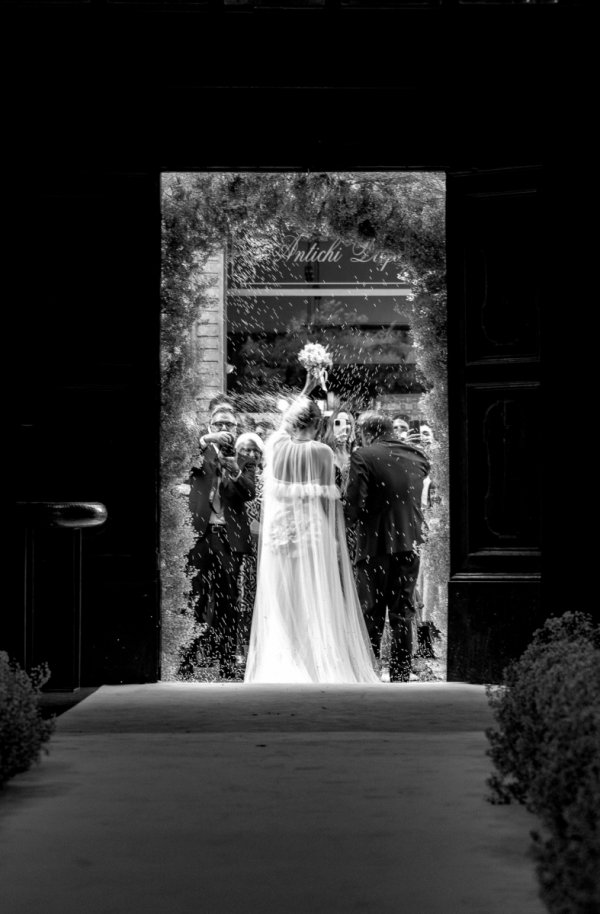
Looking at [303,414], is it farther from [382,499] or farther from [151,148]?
[151,148]

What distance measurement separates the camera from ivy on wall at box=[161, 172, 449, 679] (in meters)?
11.0

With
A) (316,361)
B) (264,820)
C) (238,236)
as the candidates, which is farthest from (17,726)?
(316,361)

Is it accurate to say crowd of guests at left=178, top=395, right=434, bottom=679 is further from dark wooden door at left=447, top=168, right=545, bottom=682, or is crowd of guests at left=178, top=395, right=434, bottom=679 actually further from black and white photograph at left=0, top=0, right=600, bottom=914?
dark wooden door at left=447, top=168, right=545, bottom=682

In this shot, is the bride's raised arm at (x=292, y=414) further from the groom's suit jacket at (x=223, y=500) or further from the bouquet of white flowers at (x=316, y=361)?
the groom's suit jacket at (x=223, y=500)

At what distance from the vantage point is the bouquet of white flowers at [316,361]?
1194 centimetres

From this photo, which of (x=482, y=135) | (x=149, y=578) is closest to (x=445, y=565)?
(x=149, y=578)

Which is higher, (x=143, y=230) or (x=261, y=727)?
(x=143, y=230)

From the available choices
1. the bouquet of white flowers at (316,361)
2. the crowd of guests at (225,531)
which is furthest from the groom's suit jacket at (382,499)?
the bouquet of white flowers at (316,361)

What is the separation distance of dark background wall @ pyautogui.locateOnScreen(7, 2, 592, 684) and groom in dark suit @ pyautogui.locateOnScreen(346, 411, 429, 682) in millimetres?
1006

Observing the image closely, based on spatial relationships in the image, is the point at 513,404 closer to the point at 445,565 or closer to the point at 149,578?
the point at 445,565

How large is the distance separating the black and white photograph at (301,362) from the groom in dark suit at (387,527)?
0.02 metres

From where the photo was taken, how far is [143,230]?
10.4m

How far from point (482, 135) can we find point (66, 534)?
12.6ft

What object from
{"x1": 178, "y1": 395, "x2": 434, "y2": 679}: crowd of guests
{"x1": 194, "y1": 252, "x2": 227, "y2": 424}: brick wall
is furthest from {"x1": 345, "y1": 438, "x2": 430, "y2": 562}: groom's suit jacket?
{"x1": 194, "y1": 252, "x2": 227, "y2": 424}: brick wall
